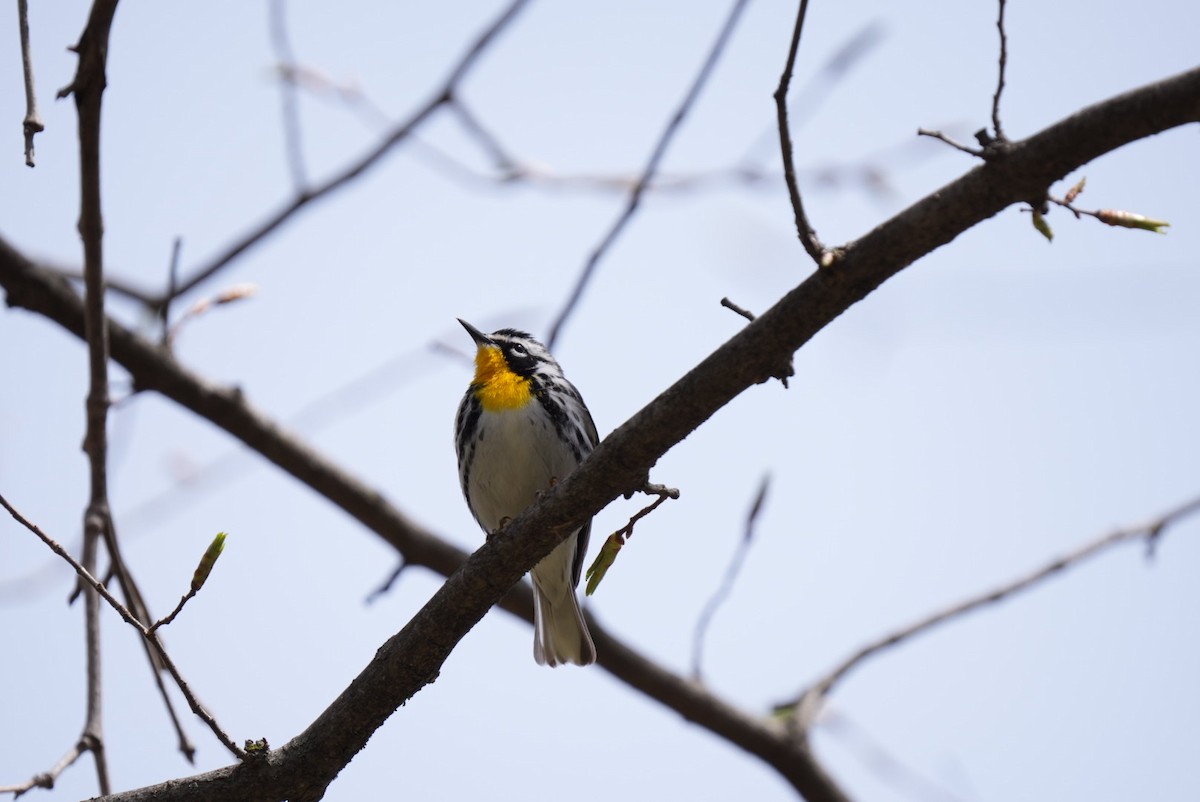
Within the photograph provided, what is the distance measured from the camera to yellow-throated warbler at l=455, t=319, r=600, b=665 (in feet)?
16.3

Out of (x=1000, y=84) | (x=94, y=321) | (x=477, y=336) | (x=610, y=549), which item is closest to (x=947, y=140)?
(x=1000, y=84)

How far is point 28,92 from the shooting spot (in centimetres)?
256

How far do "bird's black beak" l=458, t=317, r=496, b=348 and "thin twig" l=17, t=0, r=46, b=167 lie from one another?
3262mm

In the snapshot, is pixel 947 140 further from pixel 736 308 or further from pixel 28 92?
pixel 28 92

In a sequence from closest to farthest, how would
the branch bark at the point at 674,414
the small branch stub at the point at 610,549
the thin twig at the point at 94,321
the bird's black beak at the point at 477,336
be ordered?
the branch bark at the point at 674,414
the small branch stub at the point at 610,549
the thin twig at the point at 94,321
the bird's black beak at the point at 477,336

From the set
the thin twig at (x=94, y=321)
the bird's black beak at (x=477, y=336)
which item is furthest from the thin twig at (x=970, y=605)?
the thin twig at (x=94, y=321)

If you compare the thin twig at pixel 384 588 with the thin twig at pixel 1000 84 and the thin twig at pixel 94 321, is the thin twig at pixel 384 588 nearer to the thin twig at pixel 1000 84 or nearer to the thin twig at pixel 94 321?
the thin twig at pixel 94 321

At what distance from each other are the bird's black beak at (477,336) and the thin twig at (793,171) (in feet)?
11.7

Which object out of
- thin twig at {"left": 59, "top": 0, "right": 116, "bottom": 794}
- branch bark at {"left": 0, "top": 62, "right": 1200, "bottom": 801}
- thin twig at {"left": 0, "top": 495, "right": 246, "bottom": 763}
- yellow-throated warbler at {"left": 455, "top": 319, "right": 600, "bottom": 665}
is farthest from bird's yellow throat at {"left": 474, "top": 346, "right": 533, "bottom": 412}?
thin twig at {"left": 0, "top": 495, "right": 246, "bottom": 763}

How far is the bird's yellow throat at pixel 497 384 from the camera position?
5.14 m

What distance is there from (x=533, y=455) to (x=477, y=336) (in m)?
1.13

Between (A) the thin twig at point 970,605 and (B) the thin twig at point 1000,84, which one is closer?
(B) the thin twig at point 1000,84

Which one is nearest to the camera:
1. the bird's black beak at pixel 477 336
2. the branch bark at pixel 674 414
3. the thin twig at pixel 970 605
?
the branch bark at pixel 674 414

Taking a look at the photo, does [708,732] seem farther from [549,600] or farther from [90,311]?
[90,311]
